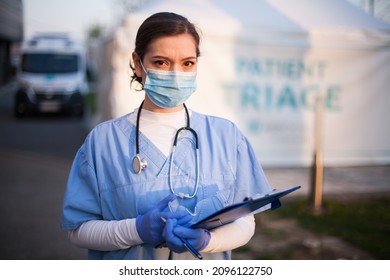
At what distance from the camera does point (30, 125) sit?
39.3ft

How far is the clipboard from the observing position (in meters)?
1.48

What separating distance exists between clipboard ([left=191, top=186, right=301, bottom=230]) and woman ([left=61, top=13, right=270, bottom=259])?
0.13ft

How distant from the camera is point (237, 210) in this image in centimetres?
151

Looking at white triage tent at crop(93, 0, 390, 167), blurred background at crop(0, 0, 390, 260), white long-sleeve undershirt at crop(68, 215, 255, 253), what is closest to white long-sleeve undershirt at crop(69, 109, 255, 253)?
white long-sleeve undershirt at crop(68, 215, 255, 253)

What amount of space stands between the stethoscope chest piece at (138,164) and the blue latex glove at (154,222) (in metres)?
0.15

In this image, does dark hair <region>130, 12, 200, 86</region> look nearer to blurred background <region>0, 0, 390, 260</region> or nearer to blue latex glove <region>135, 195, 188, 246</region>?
blue latex glove <region>135, 195, 188, 246</region>

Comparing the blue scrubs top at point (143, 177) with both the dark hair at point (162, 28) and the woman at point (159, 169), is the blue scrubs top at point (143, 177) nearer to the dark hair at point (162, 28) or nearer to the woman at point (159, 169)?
the woman at point (159, 169)

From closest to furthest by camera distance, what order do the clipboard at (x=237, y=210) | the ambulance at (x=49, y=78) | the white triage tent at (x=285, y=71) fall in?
the clipboard at (x=237, y=210) → the white triage tent at (x=285, y=71) → the ambulance at (x=49, y=78)

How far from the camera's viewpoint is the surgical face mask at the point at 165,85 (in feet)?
5.63

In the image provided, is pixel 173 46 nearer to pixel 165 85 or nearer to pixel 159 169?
pixel 165 85

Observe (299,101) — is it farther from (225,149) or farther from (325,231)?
(225,149)

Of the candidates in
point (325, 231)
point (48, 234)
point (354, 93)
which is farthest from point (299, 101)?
point (48, 234)

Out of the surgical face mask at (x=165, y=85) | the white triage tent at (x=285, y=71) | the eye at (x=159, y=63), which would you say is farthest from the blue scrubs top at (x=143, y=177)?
the white triage tent at (x=285, y=71)

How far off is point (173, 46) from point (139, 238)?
2.18 feet
